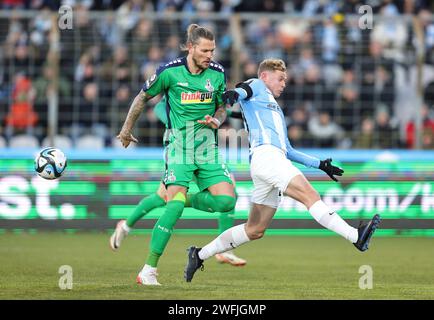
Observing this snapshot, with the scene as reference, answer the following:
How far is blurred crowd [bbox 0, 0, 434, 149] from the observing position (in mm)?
16750

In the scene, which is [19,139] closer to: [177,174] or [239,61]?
[239,61]

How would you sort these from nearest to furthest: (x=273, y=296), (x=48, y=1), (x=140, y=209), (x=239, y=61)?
(x=273, y=296) < (x=140, y=209) < (x=239, y=61) < (x=48, y=1)

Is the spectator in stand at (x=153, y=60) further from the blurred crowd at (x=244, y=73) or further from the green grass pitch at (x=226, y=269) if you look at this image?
the green grass pitch at (x=226, y=269)

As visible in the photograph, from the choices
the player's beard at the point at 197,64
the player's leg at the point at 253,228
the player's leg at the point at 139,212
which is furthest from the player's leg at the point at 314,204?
the player's leg at the point at 139,212

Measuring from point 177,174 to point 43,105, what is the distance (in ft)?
25.2

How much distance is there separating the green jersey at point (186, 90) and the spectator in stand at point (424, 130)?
752 centimetres

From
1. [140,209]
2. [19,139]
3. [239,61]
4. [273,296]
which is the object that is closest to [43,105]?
[19,139]

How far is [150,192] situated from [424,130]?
479 cm

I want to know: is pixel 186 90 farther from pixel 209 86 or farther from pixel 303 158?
pixel 303 158

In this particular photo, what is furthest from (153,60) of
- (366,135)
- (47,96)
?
(366,135)

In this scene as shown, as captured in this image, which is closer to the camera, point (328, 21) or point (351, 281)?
point (351, 281)

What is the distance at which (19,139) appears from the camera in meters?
16.7

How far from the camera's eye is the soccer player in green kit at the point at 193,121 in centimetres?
950

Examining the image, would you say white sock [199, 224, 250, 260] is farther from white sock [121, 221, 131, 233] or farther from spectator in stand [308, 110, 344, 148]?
spectator in stand [308, 110, 344, 148]
